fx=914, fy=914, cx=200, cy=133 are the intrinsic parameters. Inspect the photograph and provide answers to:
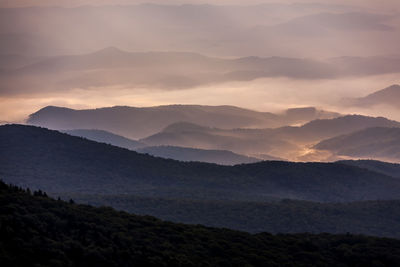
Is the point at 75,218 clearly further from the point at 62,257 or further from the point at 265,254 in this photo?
the point at 265,254

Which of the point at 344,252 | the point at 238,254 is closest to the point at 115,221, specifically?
the point at 238,254

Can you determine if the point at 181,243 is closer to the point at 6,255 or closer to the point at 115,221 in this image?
the point at 115,221

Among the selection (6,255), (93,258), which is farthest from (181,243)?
(6,255)

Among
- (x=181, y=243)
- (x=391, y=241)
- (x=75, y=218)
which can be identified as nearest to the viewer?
(x=75, y=218)

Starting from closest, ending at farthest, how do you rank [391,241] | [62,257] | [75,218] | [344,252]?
[62,257]
[75,218]
[344,252]
[391,241]

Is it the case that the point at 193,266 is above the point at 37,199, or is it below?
below

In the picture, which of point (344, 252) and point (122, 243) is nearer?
point (122, 243)
